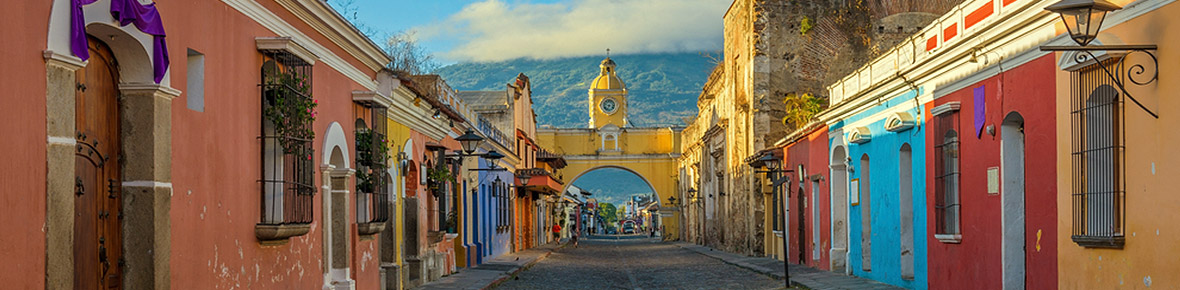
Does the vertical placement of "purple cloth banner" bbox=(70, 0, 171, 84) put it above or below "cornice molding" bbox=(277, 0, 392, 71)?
below

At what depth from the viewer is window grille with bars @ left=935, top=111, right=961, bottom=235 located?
13.4 meters

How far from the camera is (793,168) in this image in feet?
78.0

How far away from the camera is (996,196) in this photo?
11820 mm

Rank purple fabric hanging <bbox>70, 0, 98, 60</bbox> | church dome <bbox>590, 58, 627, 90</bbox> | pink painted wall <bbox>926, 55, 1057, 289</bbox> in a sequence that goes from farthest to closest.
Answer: church dome <bbox>590, 58, 627, 90</bbox> → pink painted wall <bbox>926, 55, 1057, 289</bbox> → purple fabric hanging <bbox>70, 0, 98, 60</bbox>

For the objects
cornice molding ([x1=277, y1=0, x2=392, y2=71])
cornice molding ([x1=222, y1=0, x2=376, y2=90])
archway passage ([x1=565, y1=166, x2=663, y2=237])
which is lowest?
archway passage ([x1=565, y1=166, x2=663, y2=237])

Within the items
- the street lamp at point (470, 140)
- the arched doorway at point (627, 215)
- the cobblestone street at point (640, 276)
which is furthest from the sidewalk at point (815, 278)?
the arched doorway at point (627, 215)

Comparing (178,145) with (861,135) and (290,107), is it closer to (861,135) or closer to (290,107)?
(290,107)

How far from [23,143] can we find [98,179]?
1242mm

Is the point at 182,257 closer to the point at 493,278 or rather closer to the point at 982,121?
the point at 982,121

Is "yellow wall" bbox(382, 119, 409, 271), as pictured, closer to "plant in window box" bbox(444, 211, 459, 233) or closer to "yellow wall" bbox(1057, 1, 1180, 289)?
"plant in window box" bbox(444, 211, 459, 233)

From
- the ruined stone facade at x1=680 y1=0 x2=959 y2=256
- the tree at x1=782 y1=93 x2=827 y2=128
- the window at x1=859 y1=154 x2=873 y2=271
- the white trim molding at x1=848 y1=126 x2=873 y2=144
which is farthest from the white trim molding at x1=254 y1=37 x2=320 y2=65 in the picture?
the tree at x1=782 y1=93 x2=827 y2=128

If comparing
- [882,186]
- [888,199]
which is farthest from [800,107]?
[888,199]

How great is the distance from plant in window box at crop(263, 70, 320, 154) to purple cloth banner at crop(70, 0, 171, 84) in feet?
7.31

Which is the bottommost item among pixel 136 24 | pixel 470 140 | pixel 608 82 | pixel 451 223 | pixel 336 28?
pixel 451 223
